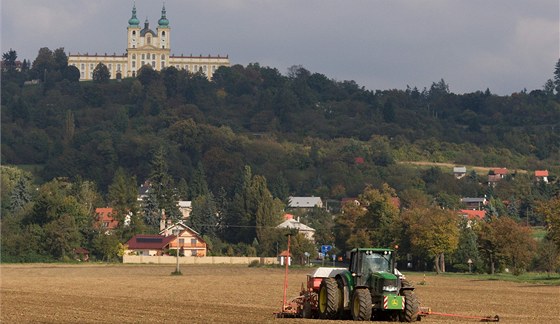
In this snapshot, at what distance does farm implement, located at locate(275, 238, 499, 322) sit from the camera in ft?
112

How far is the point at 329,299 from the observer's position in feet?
115

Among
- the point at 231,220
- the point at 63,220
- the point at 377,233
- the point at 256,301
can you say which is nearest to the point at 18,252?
the point at 63,220

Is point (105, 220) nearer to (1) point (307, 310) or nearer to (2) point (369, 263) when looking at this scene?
(1) point (307, 310)

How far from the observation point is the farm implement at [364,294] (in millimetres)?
34094

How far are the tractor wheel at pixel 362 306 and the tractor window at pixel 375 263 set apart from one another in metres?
1.18

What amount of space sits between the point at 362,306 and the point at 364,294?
1.41ft

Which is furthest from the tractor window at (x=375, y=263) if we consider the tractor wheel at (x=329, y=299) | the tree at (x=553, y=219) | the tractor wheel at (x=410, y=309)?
the tree at (x=553, y=219)

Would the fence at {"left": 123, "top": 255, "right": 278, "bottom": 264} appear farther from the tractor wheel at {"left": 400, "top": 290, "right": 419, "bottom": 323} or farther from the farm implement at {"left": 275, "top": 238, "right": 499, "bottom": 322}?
the tractor wheel at {"left": 400, "top": 290, "right": 419, "bottom": 323}

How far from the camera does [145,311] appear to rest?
124 ft

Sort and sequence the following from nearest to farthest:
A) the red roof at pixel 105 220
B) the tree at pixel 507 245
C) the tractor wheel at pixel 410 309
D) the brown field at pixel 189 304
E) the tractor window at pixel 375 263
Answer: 1. the tractor wheel at pixel 410 309
2. the brown field at pixel 189 304
3. the tractor window at pixel 375 263
4. the tree at pixel 507 245
5. the red roof at pixel 105 220

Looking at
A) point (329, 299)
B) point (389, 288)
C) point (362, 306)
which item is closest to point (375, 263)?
point (389, 288)

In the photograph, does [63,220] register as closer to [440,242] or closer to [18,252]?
[18,252]

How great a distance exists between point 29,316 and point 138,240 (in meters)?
101

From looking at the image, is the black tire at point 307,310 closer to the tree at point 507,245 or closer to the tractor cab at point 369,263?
the tractor cab at point 369,263
